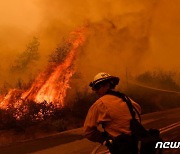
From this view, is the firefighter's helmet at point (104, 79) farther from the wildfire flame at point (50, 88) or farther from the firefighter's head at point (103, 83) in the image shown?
the wildfire flame at point (50, 88)

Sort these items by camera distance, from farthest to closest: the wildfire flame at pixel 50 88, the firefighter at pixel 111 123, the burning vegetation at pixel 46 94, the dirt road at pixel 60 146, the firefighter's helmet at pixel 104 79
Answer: the wildfire flame at pixel 50 88 → the burning vegetation at pixel 46 94 → the dirt road at pixel 60 146 → the firefighter's helmet at pixel 104 79 → the firefighter at pixel 111 123

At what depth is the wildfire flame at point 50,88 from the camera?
1662 centimetres

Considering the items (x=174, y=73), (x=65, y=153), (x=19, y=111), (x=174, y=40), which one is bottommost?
(x=65, y=153)

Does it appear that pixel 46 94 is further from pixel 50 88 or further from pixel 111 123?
pixel 111 123

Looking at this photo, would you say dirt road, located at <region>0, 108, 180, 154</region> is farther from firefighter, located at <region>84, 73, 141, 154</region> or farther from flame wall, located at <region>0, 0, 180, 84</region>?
flame wall, located at <region>0, 0, 180, 84</region>

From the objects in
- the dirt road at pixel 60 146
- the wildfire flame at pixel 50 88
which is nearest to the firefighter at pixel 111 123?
the dirt road at pixel 60 146

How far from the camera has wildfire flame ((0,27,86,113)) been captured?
16.6 metres

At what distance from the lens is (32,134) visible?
1387 centimetres

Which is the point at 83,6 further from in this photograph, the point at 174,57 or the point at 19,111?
the point at 174,57

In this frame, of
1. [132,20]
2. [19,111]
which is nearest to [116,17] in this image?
[132,20]

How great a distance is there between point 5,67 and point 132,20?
8.08 metres

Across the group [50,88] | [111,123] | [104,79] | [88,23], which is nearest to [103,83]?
[104,79]

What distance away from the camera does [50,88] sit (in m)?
17.0

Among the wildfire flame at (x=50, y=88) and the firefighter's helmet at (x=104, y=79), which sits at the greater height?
the wildfire flame at (x=50, y=88)
